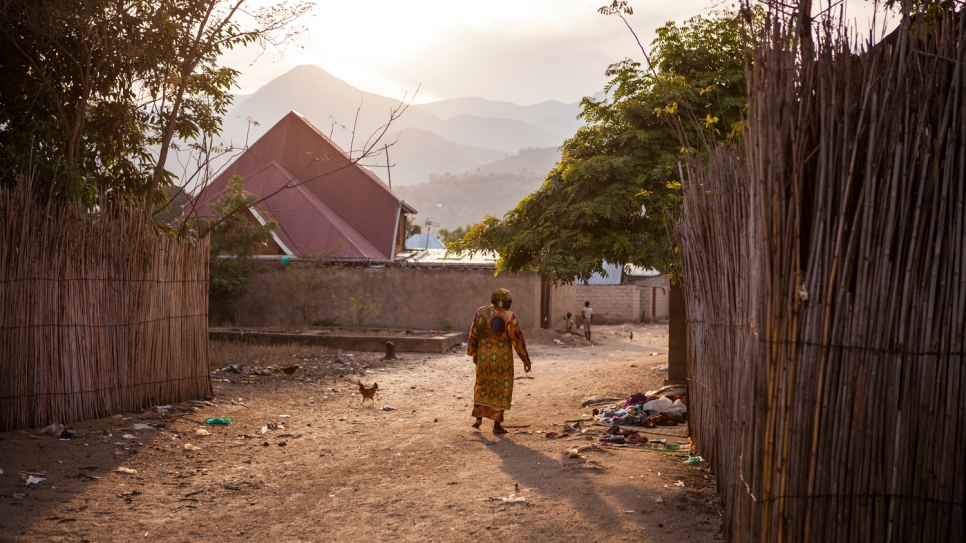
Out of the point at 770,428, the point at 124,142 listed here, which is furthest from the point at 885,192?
the point at 124,142

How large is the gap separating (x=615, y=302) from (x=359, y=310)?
43.7ft

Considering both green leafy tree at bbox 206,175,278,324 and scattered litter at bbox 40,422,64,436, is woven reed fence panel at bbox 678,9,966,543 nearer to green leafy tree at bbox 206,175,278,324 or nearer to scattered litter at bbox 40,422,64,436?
scattered litter at bbox 40,422,64,436

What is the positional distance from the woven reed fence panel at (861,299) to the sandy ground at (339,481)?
3.91ft

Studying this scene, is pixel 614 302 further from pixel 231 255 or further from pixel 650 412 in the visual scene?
pixel 650 412

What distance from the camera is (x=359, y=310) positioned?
19703mm

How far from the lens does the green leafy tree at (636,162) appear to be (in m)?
8.55

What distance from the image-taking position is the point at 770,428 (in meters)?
2.97

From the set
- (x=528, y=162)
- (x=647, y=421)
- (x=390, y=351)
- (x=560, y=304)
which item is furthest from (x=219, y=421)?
(x=528, y=162)

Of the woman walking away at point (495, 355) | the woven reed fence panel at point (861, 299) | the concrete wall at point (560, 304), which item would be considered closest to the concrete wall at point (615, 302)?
the concrete wall at point (560, 304)

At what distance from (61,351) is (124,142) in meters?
2.83

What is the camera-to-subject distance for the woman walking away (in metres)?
7.46

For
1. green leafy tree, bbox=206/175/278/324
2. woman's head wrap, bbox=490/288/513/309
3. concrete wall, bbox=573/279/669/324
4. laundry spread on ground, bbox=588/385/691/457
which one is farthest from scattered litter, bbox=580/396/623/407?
concrete wall, bbox=573/279/669/324

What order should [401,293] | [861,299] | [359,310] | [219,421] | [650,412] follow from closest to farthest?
[861,299] < [219,421] < [650,412] < [359,310] < [401,293]

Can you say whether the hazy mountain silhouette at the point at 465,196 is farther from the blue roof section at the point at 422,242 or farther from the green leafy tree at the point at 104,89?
the green leafy tree at the point at 104,89
